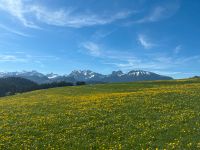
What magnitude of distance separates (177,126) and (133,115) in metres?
7.24

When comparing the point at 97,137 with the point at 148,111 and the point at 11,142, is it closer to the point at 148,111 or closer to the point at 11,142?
the point at 11,142

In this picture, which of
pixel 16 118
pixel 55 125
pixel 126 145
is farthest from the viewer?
pixel 16 118

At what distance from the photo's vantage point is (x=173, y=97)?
154 ft

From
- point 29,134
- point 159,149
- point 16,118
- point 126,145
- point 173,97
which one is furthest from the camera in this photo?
point 173,97

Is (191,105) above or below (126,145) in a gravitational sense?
above

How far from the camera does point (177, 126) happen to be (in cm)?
2812

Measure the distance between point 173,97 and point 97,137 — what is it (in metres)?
23.0

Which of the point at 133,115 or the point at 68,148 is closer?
the point at 68,148

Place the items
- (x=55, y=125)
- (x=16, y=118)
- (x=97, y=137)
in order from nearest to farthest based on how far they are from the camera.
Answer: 1. (x=97, y=137)
2. (x=55, y=125)
3. (x=16, y=118)

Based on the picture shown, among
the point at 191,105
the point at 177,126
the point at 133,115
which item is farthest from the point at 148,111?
the point at 177,126

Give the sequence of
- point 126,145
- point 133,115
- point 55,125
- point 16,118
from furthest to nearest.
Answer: point 16,118
point 133,115
point 55,125
point 126,145

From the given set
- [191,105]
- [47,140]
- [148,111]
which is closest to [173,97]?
[191,105]

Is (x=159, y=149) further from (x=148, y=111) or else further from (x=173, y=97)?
(x=173, y=97)

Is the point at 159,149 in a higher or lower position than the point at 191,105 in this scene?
lower
